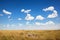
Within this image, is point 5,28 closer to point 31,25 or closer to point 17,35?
point 17,35

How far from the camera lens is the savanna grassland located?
2826 mm

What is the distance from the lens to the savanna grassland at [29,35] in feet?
9.27

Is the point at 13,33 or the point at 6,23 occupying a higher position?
the point at 6,23

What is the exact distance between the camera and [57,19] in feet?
9.30

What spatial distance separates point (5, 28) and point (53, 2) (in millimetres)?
1205

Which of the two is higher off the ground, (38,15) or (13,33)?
(38,15)

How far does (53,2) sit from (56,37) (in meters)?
0.74

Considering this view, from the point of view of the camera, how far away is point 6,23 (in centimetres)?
306

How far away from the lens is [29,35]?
2.93 metres

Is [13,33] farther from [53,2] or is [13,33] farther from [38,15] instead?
[53,2]

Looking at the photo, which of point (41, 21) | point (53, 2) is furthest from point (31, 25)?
point (53, 2)

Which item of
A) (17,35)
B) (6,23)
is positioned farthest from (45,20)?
(6,23)

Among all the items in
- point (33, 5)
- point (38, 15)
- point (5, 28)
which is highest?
point (33, 5)

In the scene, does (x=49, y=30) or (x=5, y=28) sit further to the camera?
(x=5, y=28)
